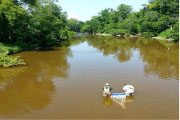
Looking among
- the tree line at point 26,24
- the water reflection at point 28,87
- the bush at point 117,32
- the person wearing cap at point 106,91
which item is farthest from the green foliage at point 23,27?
the bush at point 117,32

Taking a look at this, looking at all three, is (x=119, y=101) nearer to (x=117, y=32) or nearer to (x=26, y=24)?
(x=26, y=24)

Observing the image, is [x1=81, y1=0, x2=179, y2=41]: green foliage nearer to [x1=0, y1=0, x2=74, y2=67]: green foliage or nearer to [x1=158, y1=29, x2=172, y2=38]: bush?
[x1=158, y1=29, x2=172, y2=38]: bush

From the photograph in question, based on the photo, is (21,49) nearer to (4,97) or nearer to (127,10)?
(4,97)

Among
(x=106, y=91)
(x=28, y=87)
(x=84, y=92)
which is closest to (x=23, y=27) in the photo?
(x=28, y=87)

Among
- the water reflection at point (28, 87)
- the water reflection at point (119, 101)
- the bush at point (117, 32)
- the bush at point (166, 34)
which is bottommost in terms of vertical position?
the water reflection at point (119, 101)

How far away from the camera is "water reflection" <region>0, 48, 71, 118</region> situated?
9.92 m

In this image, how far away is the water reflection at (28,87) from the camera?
9922 mm

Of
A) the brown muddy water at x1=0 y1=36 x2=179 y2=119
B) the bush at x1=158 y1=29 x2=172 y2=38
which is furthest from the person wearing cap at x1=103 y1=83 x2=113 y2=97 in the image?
the bush at x1=158 y1=29 x2=172 y2=38

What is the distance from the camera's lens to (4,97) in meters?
11.0

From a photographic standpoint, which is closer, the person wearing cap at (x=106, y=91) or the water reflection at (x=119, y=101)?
the water reflection at (x=119, y=101)

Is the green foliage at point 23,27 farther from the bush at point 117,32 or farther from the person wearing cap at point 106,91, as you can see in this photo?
the bush at point 117,32

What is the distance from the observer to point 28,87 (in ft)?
41.9

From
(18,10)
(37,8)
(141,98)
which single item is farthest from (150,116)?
(37,8)

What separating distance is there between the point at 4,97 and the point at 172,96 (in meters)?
9.92
